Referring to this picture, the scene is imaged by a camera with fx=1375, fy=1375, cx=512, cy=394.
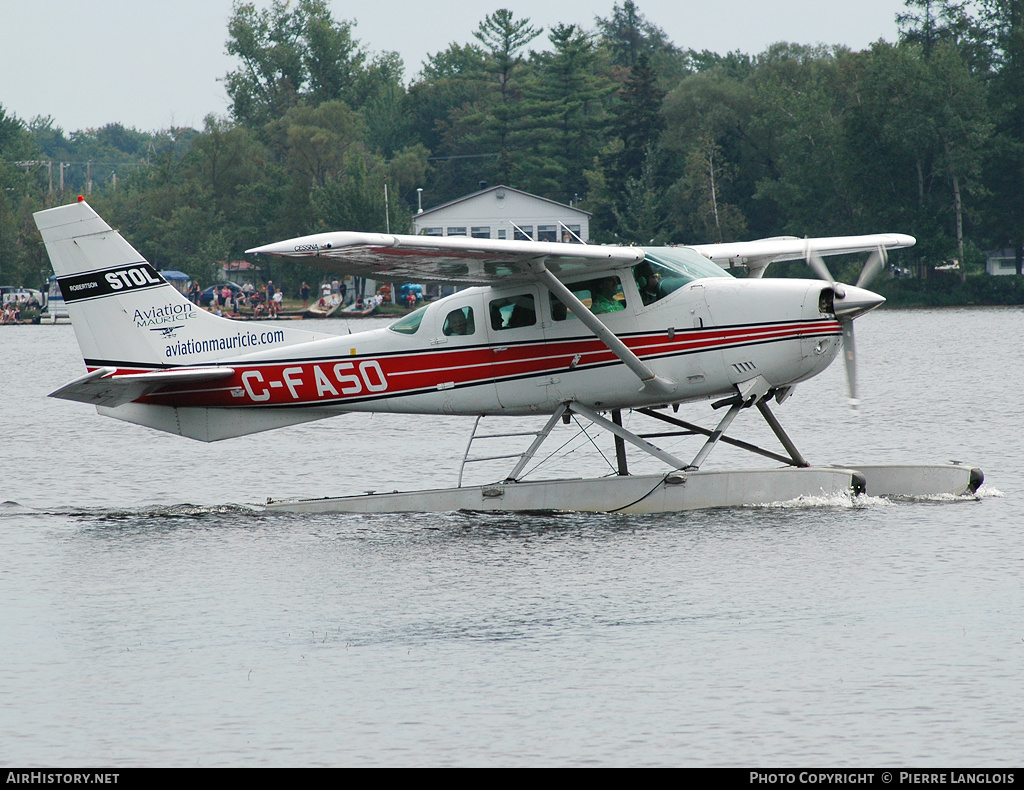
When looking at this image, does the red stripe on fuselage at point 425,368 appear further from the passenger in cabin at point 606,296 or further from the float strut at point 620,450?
the float strut at point 620,450

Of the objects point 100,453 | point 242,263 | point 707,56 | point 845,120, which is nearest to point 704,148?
point 845,120

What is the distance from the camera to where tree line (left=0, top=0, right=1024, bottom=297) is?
67.8 m

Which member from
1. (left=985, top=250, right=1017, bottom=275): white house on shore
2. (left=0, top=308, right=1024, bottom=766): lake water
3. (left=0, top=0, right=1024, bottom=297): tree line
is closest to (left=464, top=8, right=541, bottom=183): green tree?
(left=0, top=0, right=1024, bottom=297): tree line

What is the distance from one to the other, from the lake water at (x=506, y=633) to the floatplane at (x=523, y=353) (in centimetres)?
38

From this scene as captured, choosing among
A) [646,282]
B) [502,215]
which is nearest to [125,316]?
[646,282]

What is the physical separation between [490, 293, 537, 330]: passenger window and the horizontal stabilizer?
2.76m

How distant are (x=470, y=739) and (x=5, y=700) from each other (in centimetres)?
282

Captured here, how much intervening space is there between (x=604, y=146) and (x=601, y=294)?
82157 mm

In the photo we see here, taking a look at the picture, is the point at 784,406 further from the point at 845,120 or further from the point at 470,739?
the point at 845,120

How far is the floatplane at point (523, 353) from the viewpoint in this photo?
39.7 ft

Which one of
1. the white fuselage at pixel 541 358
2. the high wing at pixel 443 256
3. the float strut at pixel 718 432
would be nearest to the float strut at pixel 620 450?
the white fuselage at pixel 541 358

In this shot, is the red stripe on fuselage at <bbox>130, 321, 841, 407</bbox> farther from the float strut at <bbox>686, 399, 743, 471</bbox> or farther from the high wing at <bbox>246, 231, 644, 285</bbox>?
the high wing at <bbox>246, 231, 644, 285</bbox>

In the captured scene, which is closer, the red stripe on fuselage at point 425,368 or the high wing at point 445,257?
the high wing at point 445,257

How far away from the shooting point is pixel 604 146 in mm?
93000
